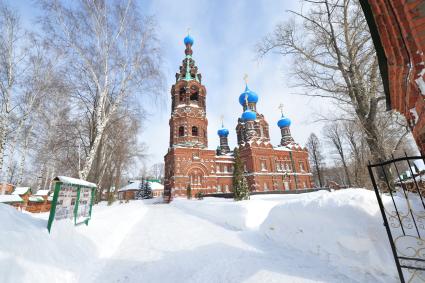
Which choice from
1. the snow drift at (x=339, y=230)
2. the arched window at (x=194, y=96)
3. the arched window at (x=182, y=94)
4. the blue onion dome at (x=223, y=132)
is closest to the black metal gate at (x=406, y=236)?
the snow drift at (x=339, y=230)

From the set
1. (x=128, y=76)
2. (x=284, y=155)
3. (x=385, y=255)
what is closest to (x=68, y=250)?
(x=385, y=255)

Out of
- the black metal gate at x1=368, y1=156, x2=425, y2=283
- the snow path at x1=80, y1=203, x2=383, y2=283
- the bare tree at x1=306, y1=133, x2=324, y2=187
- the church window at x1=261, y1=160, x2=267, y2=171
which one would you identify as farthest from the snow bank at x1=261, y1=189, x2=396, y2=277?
the bare tree at x1=306, y1=133, x2=324, y2=187

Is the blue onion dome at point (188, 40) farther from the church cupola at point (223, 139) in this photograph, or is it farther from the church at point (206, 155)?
the church cupola at point (223, 139)

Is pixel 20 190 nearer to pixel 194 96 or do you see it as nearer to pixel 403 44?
pixel 194 96

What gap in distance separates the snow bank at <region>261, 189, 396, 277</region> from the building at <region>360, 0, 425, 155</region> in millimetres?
1987

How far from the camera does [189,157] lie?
94.0ft

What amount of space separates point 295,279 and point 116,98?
9.67 metres

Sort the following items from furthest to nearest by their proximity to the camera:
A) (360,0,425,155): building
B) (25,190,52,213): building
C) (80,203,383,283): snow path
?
(25,190,52,213): building < (80,203,383,283): snow path < (360,0,425,155): building

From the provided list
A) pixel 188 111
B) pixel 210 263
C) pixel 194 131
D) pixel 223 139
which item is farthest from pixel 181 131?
pixel 210 263

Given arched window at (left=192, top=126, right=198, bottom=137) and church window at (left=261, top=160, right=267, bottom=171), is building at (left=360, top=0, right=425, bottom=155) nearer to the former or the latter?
arched window at (left=192, top=126, right=198, bottom=137)

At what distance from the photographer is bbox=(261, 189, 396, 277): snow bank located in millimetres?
3873

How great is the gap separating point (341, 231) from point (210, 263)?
10.1ft

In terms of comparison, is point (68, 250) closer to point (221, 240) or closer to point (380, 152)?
point (221, 240)

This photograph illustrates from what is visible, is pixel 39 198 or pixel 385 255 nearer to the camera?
pixel 385 255
